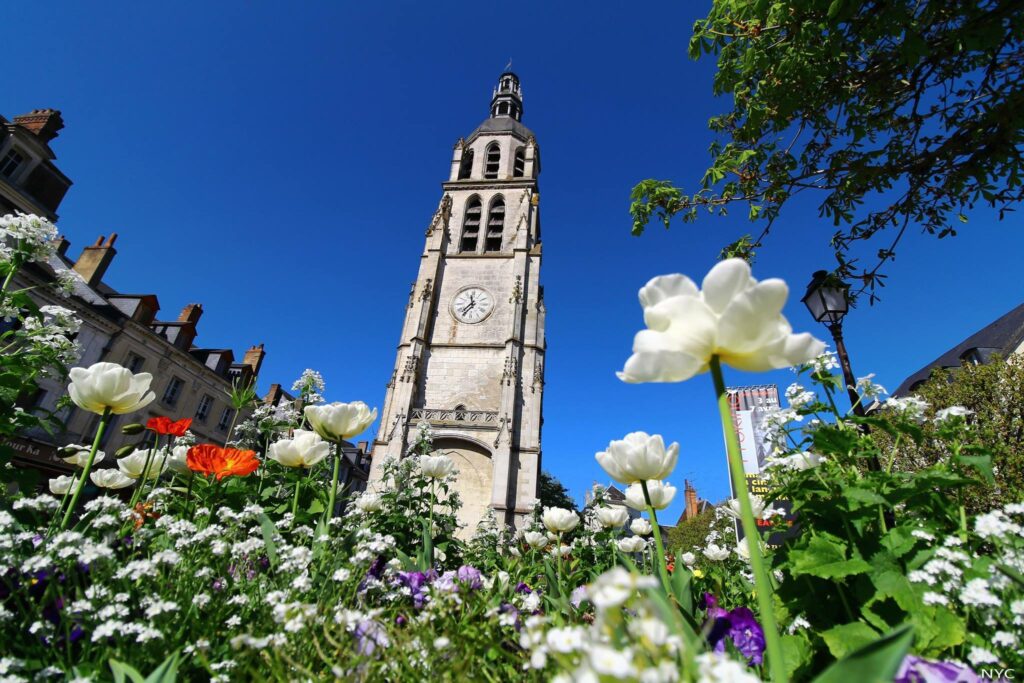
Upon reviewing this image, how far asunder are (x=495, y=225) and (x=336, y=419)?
25.6 m

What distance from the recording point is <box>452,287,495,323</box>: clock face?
2273cm

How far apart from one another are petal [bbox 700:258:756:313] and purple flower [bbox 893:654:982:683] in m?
0.97

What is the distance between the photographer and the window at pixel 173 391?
2180 centimetres

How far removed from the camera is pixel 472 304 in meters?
23.1

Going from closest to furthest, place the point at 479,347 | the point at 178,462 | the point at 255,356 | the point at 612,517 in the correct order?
1. the point at 178,462
2. the point at 612,517
3. the point at 479,347
4. the point at 255,356

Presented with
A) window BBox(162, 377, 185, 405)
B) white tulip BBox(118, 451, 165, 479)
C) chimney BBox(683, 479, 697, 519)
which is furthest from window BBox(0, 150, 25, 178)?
chimney BBox(683, 479, 697, 519)

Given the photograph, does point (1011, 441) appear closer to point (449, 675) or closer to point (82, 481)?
point (449, 675)

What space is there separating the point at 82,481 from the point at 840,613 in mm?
3025

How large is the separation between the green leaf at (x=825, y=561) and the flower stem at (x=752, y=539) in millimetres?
773

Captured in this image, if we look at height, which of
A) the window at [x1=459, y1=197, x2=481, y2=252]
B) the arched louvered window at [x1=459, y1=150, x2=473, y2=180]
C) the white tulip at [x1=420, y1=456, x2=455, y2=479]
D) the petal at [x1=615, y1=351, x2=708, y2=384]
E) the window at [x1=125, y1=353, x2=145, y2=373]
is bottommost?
the petal at [x1=615, y1=351, x2=708, y2=384]

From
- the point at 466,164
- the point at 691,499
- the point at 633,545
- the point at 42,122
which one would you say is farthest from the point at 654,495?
the point at 691,499

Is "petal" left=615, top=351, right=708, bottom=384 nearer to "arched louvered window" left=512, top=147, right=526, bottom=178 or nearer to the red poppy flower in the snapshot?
the red poppy flower

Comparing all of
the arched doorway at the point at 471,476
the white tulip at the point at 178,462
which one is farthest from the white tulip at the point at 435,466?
the arched doorway at the point at 471,476

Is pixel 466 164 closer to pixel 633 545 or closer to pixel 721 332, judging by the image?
pixel 633 545
